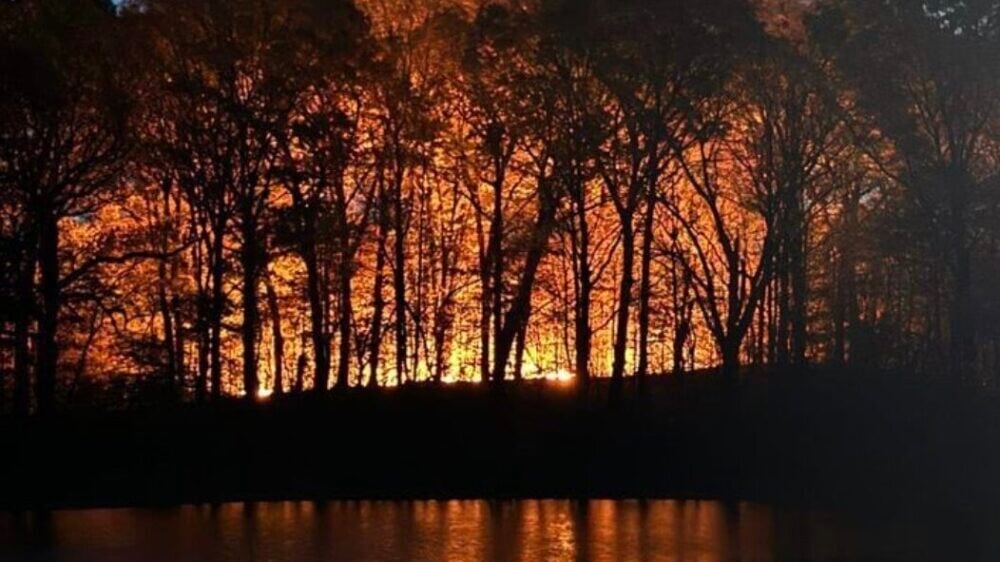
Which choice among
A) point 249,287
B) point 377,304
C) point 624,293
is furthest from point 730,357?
point 249,287

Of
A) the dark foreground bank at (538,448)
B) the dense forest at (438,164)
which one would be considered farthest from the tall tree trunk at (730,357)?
the dark foreground bank at (538,448)

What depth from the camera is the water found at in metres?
18.9

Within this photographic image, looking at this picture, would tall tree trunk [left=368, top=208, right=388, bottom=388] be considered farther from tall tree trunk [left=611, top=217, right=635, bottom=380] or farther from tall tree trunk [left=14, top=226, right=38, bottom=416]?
tall tree trunk [left=14, top=226, right=38, bottom=416]

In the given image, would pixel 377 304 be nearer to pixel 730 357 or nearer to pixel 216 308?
pixel 216 308

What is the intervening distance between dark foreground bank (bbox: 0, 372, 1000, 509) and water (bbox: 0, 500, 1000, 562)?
250 centimetres

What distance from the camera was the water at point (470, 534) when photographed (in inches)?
743

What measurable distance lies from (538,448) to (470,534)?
10840 mm

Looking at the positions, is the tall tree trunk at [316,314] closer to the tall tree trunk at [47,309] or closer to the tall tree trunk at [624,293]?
the tall tree trunk at [47,309]

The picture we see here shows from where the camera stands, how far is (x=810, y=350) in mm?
44750

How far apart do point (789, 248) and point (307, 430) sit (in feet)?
48.5

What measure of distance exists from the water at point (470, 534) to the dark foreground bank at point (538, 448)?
250 cm

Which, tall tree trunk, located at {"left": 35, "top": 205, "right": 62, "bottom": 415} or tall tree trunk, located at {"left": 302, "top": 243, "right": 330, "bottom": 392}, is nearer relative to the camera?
tall tree trunk, located at {"left": 35, "top": 205, "right": 62, "bottom": 415}

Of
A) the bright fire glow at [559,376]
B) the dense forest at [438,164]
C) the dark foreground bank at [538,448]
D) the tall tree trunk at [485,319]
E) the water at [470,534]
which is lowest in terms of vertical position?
the water at [470,534]

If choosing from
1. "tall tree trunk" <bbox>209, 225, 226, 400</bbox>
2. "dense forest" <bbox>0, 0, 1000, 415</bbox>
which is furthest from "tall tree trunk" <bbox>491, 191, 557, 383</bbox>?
"tall tree trunk" <bbox>209, 225, 226, 400</bbox>
